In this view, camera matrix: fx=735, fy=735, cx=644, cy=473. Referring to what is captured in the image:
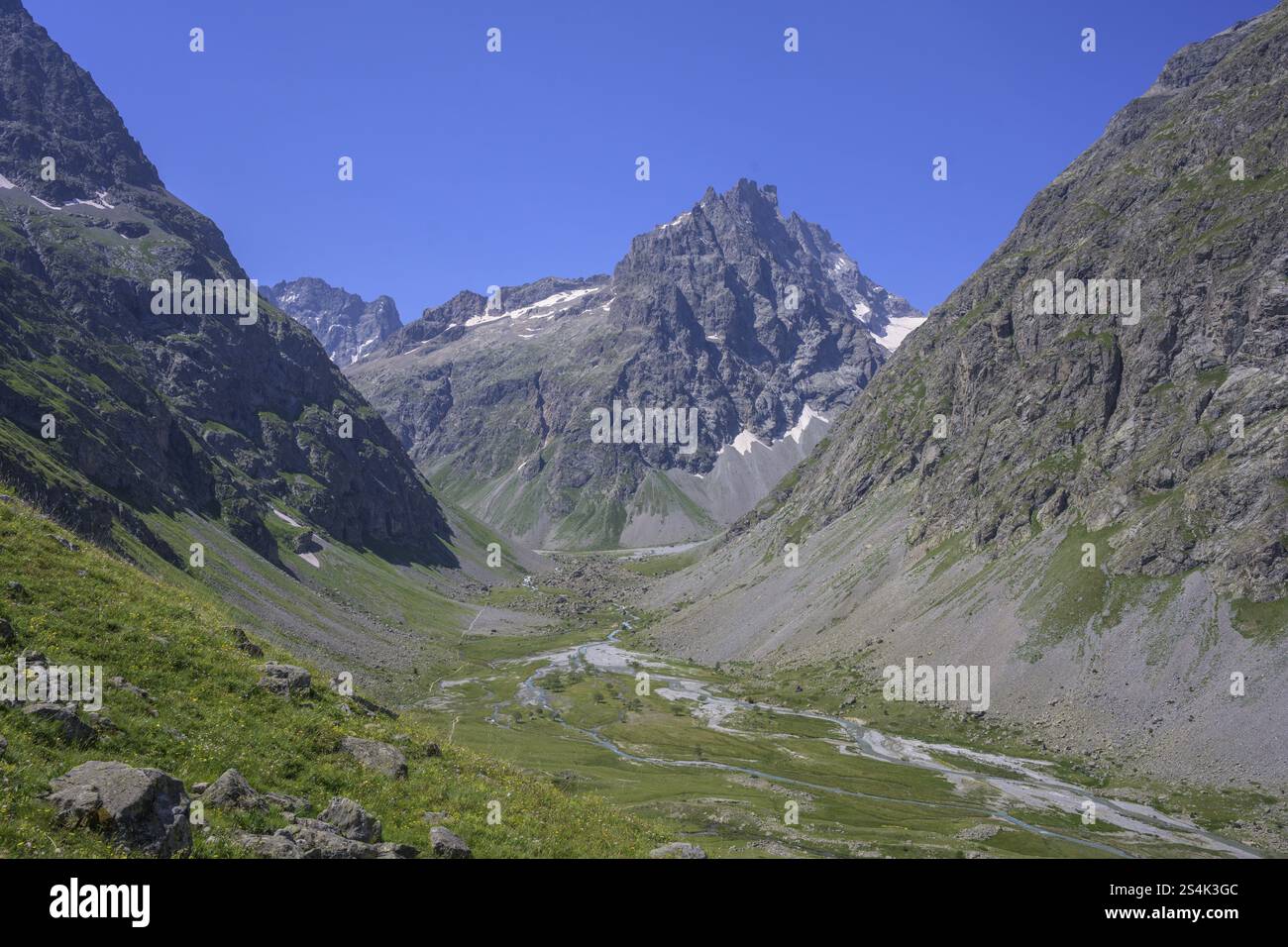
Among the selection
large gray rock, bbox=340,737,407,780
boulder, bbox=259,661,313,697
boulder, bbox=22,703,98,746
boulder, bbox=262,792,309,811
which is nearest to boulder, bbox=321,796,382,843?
boulder, bbox=262,792,309,811

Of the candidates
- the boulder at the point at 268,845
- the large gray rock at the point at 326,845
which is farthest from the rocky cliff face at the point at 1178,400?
the boulder at the point at 268,845

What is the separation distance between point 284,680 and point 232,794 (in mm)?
7404

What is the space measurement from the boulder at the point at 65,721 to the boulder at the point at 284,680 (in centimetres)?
668

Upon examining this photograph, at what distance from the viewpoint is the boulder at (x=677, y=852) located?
80.2 feet

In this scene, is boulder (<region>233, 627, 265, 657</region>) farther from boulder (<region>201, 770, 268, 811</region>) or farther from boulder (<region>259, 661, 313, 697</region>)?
boulder (<region>201, 770, 268, 811</region>)

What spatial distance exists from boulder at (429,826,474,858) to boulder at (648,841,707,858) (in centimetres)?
757

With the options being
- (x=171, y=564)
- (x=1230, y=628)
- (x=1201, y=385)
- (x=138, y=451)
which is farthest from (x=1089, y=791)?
(x=138, y=451)

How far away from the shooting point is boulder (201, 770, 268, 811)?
16781 millimetres

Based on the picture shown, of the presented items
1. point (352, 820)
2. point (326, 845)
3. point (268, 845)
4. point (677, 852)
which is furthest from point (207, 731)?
point (677, 852)

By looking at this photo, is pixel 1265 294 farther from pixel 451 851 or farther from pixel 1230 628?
pixel 451 851

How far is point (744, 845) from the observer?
138 ft

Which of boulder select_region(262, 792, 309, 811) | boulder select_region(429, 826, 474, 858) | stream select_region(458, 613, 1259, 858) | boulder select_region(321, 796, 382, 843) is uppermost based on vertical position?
boulder select_region(262, 792, 309, 811)

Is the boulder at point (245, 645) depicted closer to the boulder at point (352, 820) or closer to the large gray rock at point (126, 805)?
the boulder at point (352, 820)
